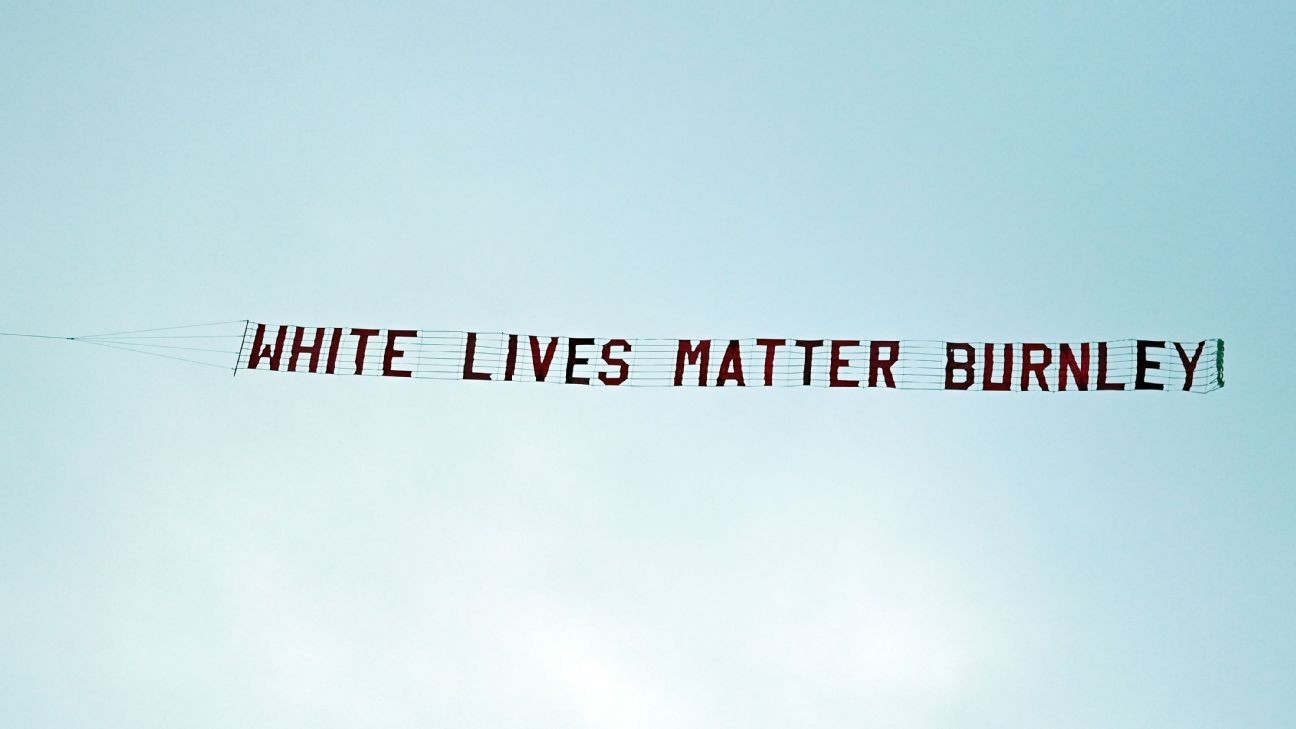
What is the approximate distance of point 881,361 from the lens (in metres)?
32.2

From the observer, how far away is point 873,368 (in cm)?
3212

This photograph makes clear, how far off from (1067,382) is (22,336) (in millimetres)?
28309

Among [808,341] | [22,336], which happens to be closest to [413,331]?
[808,341]

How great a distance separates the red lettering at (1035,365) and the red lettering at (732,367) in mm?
6513

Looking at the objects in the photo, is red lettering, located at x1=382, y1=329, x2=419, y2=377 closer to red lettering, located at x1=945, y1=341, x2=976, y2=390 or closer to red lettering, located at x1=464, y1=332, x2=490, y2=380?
red lettering, located at x1=464, y1=332, x2=490, y2=380

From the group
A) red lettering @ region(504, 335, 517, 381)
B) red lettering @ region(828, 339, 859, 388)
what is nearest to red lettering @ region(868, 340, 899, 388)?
red lettering @ region(828, 339, 859, 388)

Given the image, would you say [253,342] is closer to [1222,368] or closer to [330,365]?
[330,365]

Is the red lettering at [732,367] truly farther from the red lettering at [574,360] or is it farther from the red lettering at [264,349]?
the red lettering at [264,349]

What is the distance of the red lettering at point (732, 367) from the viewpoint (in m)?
32.8

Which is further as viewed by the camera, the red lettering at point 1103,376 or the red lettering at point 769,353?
the red lettering at point 769,353

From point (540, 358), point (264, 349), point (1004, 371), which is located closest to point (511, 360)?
point (540, 358)

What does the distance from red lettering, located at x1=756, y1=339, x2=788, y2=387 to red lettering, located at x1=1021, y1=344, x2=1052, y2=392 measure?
5521mm

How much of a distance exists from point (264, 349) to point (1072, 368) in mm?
19021

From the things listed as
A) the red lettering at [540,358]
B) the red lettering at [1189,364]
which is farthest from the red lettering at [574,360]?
the red lettering at [1189,364]
